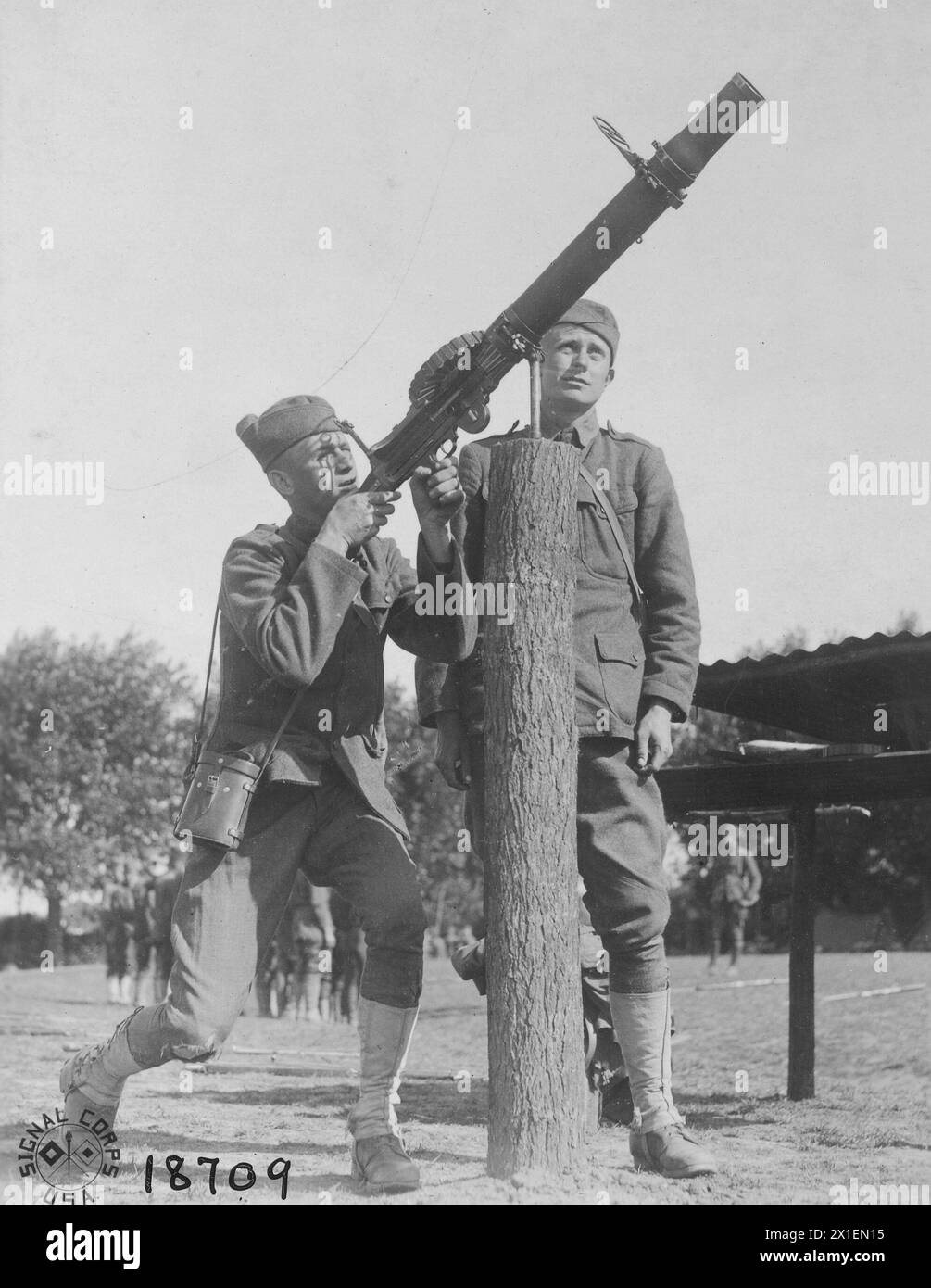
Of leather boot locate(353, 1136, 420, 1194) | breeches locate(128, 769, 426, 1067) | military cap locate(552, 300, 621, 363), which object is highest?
military cap locate(552, 300, 621, 363)

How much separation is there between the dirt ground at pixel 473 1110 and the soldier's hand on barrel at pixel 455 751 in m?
1.25

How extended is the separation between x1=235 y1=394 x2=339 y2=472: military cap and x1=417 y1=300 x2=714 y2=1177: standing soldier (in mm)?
572

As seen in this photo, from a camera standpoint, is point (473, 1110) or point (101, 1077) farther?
point (473, 1110)

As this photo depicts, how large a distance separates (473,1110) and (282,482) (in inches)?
138

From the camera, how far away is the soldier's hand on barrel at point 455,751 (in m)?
4.70

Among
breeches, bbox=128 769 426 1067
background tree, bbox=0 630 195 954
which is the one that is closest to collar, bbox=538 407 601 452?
breeches, bbox=128 769 426 1067

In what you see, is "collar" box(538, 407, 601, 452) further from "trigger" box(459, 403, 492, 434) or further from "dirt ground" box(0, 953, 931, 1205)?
"dirt ground" box(0, 953, 931, 1205)

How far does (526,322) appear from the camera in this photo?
14.4ft

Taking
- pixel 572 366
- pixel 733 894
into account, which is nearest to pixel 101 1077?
pixel 572 366

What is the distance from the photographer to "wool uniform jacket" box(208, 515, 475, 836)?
162 inches

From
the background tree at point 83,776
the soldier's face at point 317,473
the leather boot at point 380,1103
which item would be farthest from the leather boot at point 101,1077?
the background tree at point 83,776

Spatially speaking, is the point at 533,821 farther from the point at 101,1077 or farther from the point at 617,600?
the point at 101,1077
